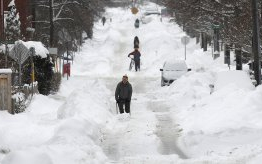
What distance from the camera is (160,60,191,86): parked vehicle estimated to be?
32812mm

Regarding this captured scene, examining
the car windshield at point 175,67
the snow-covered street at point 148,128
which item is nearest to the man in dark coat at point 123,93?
the snow-covered street at point 148,128

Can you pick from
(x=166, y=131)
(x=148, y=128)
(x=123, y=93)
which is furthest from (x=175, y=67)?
(x=166, y=131)

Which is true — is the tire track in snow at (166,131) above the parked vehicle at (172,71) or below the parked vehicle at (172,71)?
below

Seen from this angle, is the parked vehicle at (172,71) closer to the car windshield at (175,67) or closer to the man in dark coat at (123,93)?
the car windshield at (175,67)

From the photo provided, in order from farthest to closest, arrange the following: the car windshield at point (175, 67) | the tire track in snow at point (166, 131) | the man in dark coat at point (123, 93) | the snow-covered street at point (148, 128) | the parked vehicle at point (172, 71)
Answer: the car windshield at point (175, 67), the parked vehicle at point (172, 71), the man in dark coat at point (123, 93), the tire track in snow at point (166, 131), the snow-covered street at point (148, 128)

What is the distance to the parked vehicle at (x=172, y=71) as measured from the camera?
32812 mm

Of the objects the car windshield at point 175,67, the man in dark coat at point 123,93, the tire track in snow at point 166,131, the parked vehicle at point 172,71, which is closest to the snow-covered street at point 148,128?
the tire track in snow at point 166,131

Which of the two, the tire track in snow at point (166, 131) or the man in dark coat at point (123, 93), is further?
the man in dark coat at point (123, 93)

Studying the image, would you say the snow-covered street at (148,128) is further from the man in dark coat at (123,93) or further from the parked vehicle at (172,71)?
the parked vehicle at (172,71)

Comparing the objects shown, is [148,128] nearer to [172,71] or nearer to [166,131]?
[166,131]

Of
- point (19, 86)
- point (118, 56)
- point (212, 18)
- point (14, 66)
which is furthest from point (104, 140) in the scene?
point (118, 56)

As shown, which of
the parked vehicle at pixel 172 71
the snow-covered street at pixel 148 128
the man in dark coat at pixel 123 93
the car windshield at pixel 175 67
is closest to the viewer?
the snow-covered street at pixel 148 128

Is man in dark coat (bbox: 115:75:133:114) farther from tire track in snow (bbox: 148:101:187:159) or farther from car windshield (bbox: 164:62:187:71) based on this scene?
car windshield (bbox: 164:62:187:71)

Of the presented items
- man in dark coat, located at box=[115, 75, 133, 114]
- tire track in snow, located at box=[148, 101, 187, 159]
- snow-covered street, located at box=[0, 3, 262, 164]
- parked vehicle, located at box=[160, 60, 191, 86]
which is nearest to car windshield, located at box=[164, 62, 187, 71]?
parked vehicle, located at box=[160, 60, 191, 86]
